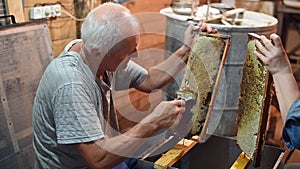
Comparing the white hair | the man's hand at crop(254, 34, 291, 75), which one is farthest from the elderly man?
the man's hand at crop(254, 34, 291, 75)

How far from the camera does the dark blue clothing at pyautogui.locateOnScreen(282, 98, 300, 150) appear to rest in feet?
3.66

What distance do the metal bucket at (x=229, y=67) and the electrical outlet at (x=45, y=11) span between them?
93 centimetres

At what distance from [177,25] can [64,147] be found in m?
1.65

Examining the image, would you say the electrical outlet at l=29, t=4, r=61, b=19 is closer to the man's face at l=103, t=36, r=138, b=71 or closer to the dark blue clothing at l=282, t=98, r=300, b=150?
the man's face at l=103, t=36, r=138, b=71

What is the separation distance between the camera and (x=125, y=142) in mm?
1362

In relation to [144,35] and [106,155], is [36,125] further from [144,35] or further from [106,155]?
[144,35]

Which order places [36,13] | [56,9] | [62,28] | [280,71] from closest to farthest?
[280,71] → [36,13] → [56,9] → [62,28]

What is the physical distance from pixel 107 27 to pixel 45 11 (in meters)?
1.11

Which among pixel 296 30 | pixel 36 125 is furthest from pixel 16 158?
pixel 296 30

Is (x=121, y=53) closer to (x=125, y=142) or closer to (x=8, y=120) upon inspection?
(x=125, y=142)

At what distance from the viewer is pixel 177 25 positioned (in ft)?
9.20

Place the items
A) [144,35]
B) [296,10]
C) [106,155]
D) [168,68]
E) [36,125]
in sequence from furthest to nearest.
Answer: [296,10], [144,35], [168,68], [36,125], [106,155]

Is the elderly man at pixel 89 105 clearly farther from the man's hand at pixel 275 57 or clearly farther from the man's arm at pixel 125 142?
the man's hand at pixel 275 57

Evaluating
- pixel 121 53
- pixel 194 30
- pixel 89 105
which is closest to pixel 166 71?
pixel 194 30
